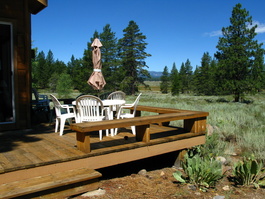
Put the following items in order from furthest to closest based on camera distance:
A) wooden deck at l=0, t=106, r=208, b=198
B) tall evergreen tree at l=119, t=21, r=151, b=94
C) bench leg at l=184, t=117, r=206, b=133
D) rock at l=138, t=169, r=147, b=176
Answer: tall evergreen tree at l=119, t=21, r=151, b=94 < bench leg at l=184, t=117, r=206, b=133 < rock at l=138, t=169, r=147, b=176 < wooden deck at l=0, t=106, r=208, b=198

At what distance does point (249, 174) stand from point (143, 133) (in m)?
1.83

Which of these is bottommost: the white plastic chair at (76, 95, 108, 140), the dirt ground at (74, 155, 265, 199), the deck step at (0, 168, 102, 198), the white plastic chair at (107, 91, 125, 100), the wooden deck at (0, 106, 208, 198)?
the dirt ground at (74, 155, 265, 199)

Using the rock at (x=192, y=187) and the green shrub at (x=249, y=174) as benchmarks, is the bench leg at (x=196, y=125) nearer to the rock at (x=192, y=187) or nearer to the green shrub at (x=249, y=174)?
the green shrub at (x=249, y=174)

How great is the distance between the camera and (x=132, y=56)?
134ft

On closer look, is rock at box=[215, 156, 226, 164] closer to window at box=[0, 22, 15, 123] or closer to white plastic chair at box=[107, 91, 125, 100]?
white plastic chair at box=[107, 91, 125, 100]

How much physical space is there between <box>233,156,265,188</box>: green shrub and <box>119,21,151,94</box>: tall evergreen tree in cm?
3492

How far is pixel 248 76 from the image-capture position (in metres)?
21.5

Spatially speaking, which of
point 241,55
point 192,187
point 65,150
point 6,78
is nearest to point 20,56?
point 6,78

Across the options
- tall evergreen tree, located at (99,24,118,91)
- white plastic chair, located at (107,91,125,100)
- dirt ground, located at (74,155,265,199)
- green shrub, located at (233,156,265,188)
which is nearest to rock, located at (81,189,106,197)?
dirt ground, located at (74,155,265,199)

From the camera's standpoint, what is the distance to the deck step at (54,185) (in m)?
2.74

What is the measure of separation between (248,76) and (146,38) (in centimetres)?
2181

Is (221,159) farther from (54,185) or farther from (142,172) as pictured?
(54,185)

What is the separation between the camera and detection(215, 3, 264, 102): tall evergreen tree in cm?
2092

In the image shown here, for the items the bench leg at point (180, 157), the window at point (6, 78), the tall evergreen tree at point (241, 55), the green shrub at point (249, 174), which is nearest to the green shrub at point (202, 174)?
the green shrub at point (249, 174)
